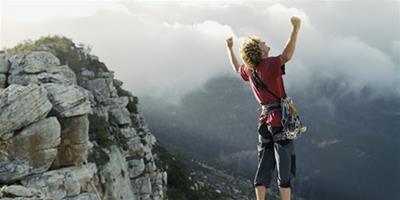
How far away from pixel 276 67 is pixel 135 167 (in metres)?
40.6

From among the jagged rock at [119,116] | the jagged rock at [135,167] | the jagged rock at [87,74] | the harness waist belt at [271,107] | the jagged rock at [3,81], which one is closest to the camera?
the harness waist belt at [271,107]

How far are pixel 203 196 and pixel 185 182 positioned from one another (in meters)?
9.76

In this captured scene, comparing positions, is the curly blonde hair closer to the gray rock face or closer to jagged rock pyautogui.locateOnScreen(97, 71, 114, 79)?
→ the gray rock face

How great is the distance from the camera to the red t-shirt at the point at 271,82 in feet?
37.7

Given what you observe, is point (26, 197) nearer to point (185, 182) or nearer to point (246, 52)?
point (246, 52)

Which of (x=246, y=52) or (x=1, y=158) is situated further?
(x=1, y=158)

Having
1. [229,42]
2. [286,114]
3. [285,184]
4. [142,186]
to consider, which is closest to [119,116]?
[142,186]

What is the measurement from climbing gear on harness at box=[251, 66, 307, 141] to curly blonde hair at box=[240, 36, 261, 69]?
0.19 meters

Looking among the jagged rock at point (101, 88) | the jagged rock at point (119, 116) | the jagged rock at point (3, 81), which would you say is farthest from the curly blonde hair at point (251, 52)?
the jagged rock at point (101, 88)

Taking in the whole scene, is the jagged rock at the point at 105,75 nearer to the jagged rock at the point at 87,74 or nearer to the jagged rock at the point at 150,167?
the jagged rock at the point at 87,74

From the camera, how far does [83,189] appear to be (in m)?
26.1

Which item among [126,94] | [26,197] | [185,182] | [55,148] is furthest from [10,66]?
[185,182]

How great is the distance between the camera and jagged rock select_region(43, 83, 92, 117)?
2602 centimetres

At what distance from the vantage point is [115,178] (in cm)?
4162
